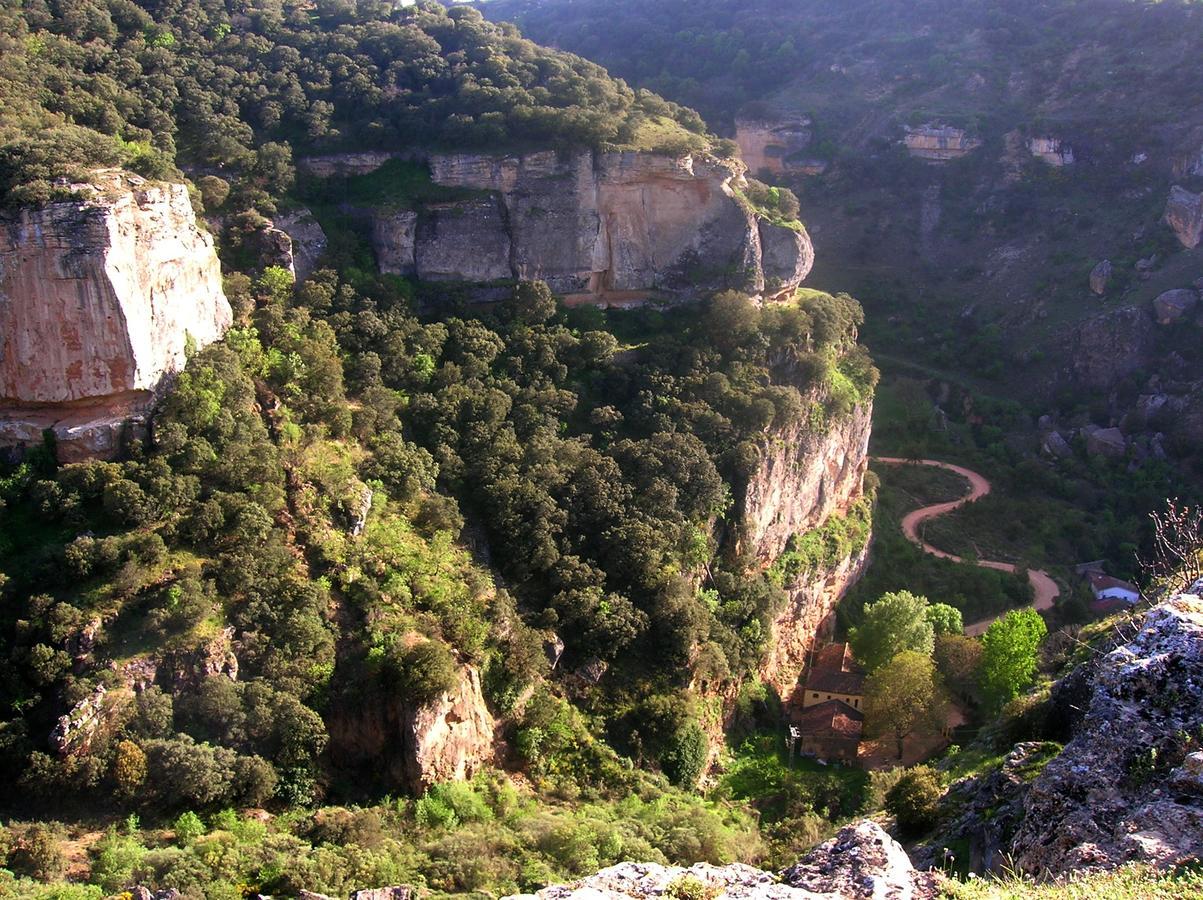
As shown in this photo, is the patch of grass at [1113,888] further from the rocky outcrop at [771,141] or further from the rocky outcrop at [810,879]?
the rocky outcrop at [771,141]

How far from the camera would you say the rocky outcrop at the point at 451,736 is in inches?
944

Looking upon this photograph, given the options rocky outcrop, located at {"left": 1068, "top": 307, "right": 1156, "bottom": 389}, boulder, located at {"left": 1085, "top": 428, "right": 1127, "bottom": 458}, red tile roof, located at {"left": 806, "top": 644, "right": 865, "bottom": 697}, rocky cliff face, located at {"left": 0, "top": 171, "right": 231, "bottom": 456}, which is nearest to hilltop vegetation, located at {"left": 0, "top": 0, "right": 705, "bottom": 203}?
rocky cliff face, located at {"left": 0, "top": 171, "right": 231, "bottom": 456}

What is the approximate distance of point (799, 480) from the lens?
125ft

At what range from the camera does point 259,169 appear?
36.4 metres

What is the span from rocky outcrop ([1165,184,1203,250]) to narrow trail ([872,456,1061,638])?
20.9m

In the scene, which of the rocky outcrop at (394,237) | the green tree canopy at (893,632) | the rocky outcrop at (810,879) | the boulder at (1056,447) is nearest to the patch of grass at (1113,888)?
the rocky outcrop at (810,879)

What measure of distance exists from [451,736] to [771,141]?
62.3 meters

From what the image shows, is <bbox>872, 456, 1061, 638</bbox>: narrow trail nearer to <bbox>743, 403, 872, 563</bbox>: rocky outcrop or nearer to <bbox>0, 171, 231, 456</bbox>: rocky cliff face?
<bbox>743, 403, 872, 563</bbox>: rocky outcrop

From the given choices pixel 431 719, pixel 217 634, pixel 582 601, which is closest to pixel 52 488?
pixel 217 634

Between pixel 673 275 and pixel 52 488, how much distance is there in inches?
984

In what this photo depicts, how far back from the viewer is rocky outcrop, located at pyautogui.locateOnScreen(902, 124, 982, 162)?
233ft

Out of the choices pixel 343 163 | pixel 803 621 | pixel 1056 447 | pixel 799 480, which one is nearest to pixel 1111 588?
pixel 1056 447

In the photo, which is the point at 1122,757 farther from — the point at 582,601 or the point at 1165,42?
the point at 1165,42

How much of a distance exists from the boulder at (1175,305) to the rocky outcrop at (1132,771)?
44.1m
